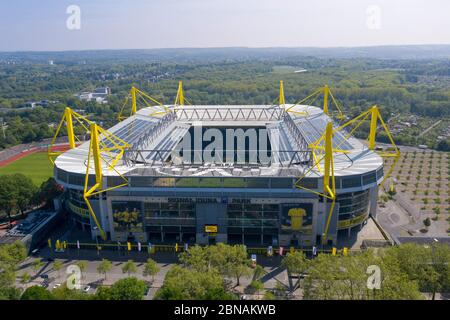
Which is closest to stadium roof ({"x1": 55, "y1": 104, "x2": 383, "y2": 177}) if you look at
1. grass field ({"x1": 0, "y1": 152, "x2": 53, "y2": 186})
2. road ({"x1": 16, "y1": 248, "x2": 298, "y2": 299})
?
road ({"x1": 16, "y1": 248, "x2": 298, "y2": 299})

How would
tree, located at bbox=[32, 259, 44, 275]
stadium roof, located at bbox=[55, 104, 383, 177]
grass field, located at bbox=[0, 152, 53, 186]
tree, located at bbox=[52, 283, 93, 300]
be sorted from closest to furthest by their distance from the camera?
1. tree, located at bbox=[52, 283, 93, 300]
2. tree, located at bbox=[32, 259, 44, 275]
3. stadium roof, located at bbox=[55, 104, 383, 177]
4. grass field, located at bbox=[0, 152, 53, 186]

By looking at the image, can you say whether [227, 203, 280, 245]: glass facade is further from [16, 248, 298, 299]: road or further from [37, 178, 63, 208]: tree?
[37, 178, 63, 208]: tree

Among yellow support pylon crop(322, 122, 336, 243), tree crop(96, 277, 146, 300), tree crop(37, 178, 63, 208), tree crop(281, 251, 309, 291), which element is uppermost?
yellow support pylon crop(322, 122, 336, 243)

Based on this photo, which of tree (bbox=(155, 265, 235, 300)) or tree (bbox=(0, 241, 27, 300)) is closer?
tree (bbox=(155, 265, 235, 300))

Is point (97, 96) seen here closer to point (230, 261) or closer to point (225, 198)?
point (225, 198)

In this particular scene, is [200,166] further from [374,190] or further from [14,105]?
[14,105]

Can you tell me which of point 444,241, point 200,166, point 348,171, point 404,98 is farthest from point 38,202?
point 404,98
